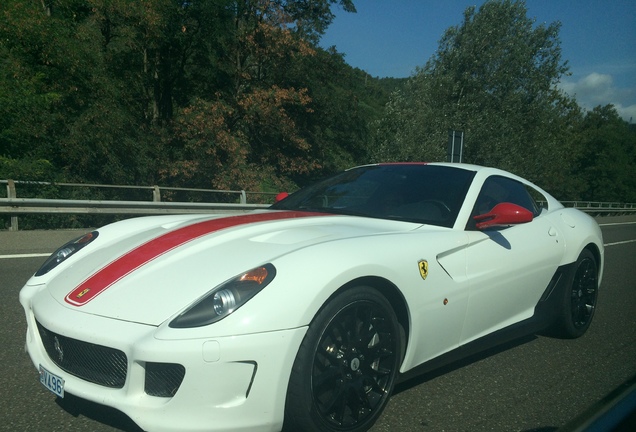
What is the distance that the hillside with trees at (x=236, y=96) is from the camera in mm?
17156

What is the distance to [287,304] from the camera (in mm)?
2496

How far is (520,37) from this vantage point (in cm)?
3450

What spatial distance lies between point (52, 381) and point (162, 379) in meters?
0.61

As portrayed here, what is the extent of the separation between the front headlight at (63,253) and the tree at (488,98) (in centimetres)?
2862

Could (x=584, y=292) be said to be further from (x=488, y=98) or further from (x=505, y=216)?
(x=488, y=98)

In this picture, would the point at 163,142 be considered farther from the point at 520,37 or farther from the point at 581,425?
the point at 581,425

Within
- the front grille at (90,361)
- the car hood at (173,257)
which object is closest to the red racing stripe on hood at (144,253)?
the car hood at (173,257)

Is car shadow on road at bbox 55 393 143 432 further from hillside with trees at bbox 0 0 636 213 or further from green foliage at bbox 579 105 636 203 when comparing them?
green foliage at bbox 579 105 636 203

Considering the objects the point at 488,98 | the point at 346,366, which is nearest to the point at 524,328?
the point at 346,366

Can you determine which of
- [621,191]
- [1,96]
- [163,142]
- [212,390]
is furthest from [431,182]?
[621,191]

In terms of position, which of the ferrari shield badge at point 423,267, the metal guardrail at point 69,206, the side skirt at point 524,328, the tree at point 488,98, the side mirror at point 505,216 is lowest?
the metal guardrail at point 69,206

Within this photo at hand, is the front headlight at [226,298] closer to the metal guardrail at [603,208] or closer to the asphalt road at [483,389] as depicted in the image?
the asphalt road at [483,389]

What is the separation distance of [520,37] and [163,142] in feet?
71.5

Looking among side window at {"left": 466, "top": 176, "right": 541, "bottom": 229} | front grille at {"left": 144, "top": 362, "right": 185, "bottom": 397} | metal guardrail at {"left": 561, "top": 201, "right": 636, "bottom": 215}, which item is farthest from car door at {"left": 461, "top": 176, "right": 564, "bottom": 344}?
metal guardrail at {"left": 561, "top": 201, "right": 636, "bottom": 215}
